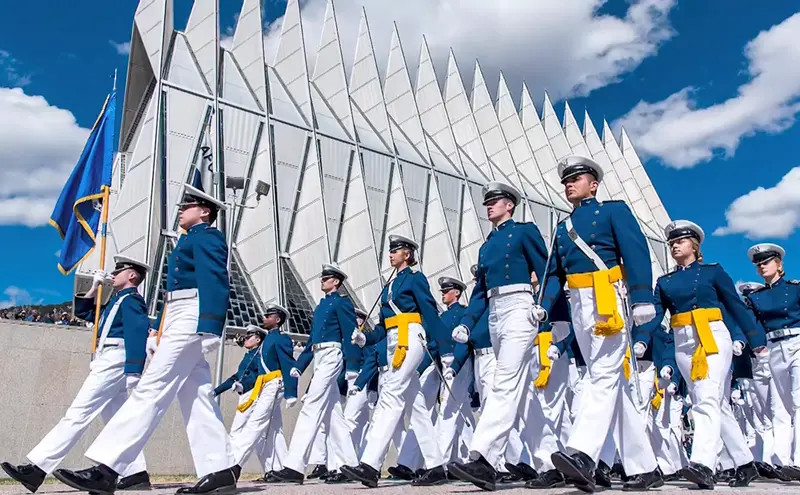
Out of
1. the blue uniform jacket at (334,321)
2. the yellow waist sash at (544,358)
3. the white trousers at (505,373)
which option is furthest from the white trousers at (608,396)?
the blue uniform jacket at (334,321)

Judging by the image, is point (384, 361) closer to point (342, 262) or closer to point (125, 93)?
point (342, 262)

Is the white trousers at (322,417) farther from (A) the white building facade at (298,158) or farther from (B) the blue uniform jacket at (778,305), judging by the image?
(A) the white building facade at (298,158)

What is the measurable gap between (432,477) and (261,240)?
15.8 metres

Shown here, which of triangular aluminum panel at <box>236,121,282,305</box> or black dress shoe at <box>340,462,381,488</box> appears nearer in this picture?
black dress shoe at <box>340,462,381,488</box>

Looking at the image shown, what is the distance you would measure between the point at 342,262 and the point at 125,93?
9908 millimetres

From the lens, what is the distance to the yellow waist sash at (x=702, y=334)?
563 cm

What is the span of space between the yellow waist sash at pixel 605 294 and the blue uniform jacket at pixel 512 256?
0.74 meters

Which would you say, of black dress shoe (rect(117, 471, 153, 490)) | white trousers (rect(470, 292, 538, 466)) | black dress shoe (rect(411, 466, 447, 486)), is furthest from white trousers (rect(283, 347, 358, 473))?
white trousers (rect(470, 292, 538, 466))

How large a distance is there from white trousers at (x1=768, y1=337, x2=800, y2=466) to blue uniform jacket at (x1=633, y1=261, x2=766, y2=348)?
145 cm

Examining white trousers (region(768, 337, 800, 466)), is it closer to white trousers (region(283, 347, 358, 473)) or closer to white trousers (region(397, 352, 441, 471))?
white trousers (region(397, 352, 441, 471))

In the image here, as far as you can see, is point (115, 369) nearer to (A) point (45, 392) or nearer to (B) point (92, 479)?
(B) point (92, 479)

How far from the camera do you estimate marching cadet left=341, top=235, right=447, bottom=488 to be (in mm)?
6145

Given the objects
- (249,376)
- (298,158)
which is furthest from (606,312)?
(298,158)

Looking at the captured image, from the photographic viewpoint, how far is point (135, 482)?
6238 millimetres
